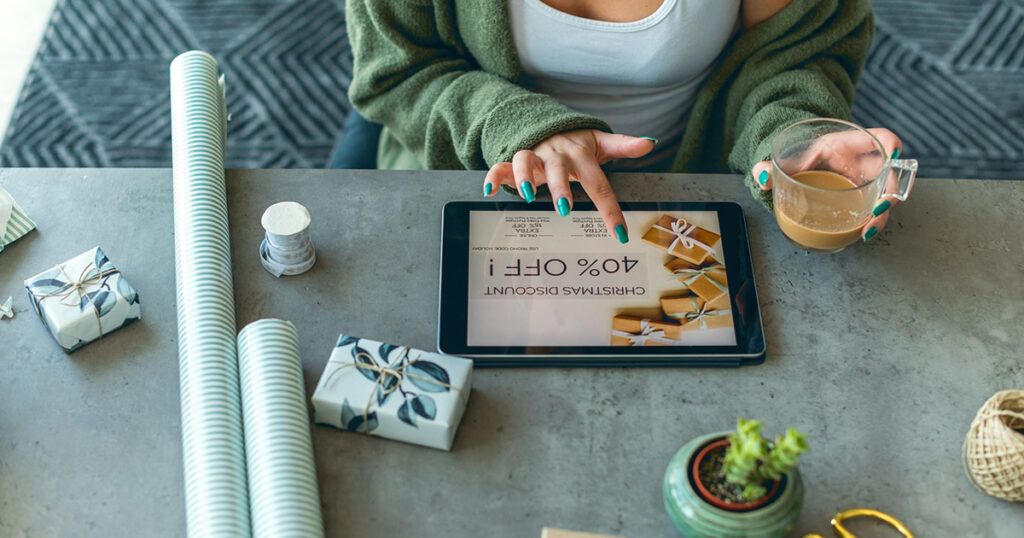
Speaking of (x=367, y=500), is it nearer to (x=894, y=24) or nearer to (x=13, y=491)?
(x=13, y=491)

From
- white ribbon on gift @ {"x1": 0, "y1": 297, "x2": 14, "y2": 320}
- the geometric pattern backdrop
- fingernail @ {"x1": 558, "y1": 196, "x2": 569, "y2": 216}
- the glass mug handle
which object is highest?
the glass mug handle

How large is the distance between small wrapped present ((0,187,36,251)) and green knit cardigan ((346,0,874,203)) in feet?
1.36

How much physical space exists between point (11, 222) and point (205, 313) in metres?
0.25

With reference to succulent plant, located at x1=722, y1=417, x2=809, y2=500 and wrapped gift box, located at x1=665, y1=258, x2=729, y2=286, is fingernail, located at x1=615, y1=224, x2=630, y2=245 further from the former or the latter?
succulent plant, located at x1=722, y1=417, x2=809, y2=500

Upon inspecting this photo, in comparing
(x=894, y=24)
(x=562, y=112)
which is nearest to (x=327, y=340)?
(x=562, y=112)

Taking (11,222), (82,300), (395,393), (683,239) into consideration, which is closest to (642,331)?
(683,239)

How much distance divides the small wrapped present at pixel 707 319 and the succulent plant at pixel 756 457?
0.18 metres

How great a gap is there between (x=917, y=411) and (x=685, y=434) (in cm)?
20

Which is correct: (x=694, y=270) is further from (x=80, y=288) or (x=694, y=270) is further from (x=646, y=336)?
(x=80, y=288)

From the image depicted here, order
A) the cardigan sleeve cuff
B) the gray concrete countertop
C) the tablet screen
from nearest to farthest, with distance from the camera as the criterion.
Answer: the gray concrete countertop, the tablet screen, the cardigan sleeve cuff

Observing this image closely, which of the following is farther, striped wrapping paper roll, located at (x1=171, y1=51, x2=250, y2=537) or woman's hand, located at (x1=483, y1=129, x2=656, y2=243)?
woman's hand, located at (x1=483, y1=129, x2=656, y2=243)

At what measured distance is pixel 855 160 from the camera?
846 mm

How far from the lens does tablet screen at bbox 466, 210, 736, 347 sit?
80cm

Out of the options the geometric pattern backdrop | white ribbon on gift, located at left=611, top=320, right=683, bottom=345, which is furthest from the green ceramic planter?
the geometric pattern backdrop
